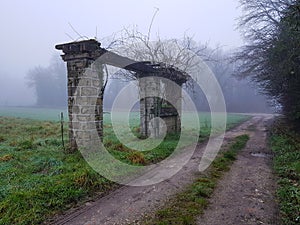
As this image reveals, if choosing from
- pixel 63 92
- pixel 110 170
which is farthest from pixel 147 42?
pixel 63 92

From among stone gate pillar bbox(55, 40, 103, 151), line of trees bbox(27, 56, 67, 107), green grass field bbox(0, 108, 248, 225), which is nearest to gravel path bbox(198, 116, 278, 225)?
green grass field bbox(0, 108, 248, 225)

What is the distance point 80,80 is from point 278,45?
9.01m

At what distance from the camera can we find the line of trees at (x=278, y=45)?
31.4 ft

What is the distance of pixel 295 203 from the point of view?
4.30 metres

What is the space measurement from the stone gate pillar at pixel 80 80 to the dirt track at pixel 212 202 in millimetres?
2989

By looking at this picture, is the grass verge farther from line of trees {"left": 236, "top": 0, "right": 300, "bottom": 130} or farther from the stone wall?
line of trees {"left": 236, "top": 0, "right": 300, "bottom": 130}

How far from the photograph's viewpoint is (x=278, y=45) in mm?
10898

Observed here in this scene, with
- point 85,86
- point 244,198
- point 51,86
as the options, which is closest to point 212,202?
point 244,198

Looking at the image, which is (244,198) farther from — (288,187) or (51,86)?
(51,86)

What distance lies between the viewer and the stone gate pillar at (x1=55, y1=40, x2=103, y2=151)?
7.11 metres

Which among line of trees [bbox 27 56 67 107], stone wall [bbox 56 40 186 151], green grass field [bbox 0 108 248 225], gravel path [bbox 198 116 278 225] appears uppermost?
line of trees [bbox 27 56 67 107]

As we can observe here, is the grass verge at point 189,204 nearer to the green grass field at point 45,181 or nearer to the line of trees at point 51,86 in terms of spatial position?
the green grass field at point 45,181

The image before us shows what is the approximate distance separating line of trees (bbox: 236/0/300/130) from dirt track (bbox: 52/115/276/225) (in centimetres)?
485

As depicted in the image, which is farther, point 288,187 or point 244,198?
point 288,187
